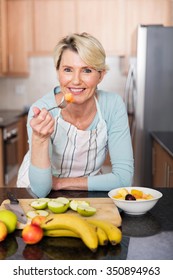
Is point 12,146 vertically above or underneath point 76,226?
underneath

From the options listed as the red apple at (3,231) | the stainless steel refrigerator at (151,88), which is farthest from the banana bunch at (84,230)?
the stainless steel refrigerator at (151,88)

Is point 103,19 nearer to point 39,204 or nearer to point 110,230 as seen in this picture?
point 39,204

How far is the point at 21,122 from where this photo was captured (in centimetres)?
490

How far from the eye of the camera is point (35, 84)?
18.2 ft

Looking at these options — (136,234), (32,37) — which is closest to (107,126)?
(136,234)

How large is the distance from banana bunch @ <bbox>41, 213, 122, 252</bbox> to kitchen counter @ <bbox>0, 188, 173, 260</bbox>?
0.06ft

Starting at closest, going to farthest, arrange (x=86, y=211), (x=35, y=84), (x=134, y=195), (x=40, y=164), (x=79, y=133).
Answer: (x=86, y=211), (x=134, y=195), (x=40, y=164), (x=79, y=133), (x=35, y=84)

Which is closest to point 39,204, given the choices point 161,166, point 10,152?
point 161,166

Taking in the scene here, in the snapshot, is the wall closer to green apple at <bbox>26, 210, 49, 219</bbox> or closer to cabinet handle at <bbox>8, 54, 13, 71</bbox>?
cabinet handle at <bbox>8, 54, 13, 71</bbox>

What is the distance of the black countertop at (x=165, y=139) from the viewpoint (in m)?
2.93

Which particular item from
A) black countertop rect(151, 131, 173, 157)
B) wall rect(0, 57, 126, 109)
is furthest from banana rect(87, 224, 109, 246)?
wall rect(0, 57, 126, 109)

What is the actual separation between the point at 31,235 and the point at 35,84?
456 cm
